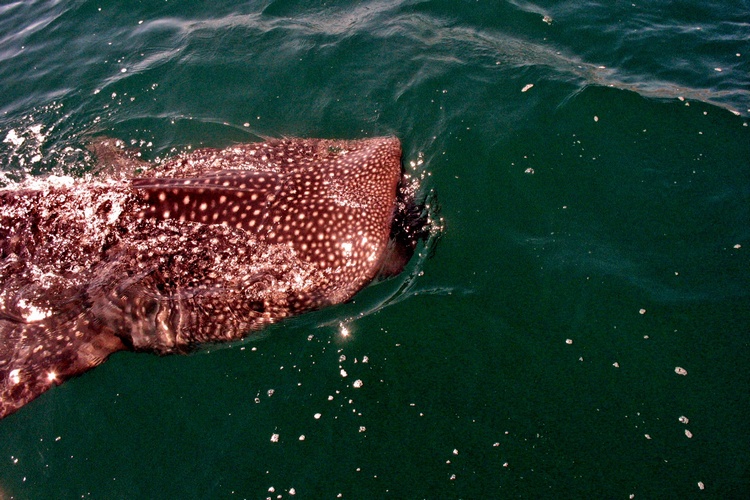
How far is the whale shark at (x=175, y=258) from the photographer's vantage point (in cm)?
479

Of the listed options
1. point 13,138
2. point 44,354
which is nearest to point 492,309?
point 44,354

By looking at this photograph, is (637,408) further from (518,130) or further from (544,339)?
(518,130)

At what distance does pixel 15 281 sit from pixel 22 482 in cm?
214

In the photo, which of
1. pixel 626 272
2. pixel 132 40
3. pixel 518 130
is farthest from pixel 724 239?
pixel 132 40

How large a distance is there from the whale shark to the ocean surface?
0.24 metres

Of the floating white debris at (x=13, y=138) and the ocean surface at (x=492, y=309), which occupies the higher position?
the floating white debris at (x=13, y=138)

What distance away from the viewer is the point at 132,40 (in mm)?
9180

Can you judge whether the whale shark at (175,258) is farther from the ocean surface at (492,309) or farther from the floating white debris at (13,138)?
the floating white debris at (13,138)

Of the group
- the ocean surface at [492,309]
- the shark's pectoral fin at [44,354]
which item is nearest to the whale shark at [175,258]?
the shark's pectoral fin at [44,354]

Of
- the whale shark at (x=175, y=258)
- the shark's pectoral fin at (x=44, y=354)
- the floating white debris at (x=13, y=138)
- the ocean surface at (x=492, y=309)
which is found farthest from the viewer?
the floating white debris at (x=13, y=138)

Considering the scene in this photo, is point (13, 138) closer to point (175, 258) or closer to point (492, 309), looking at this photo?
point (175, 258)

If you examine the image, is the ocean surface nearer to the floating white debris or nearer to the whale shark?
the floating white debris

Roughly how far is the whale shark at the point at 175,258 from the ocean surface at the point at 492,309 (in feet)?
0.79

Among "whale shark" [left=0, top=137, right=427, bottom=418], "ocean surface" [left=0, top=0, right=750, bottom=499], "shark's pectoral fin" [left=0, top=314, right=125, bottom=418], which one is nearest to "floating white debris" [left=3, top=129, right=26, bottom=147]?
"ocean surface" [left=0, top=0, right=750, bottom=499]
